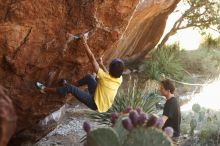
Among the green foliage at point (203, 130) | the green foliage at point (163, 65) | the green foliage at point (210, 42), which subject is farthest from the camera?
the green foliage at point (210, 42)

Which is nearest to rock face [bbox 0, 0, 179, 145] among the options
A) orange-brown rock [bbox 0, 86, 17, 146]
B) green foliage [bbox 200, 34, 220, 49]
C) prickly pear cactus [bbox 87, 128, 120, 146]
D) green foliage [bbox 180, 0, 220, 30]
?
prickly pear cactus [bbox 87, 128, 120, 146]

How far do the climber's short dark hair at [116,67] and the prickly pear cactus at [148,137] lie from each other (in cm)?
309

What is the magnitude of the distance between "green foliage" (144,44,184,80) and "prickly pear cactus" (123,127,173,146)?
13.6 m

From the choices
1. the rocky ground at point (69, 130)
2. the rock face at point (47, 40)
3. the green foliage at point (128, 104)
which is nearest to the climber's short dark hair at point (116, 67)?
the rock face at point (47, 40)

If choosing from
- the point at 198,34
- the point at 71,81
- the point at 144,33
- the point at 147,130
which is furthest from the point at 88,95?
the point at 198,34

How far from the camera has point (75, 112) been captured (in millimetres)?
14625

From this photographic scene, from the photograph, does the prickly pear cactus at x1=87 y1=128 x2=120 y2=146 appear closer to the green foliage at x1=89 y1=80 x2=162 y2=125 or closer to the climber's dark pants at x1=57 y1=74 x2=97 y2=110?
the climber's dark pants at x1=57 y1=74 x2=97 y2=110

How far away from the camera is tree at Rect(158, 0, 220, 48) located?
20.6 m

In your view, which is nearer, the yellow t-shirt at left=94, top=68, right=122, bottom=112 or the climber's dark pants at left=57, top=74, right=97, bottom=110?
the yellow t-shirt at left=94, top=68, right=122, bottom=112

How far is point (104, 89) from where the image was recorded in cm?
859

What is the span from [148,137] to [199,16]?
646 inches

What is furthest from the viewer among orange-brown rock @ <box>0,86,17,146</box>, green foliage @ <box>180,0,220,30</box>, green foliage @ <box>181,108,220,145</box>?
green foliage @ <box>180,0,220,30</box>

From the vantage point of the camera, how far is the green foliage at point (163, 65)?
18.8 metres

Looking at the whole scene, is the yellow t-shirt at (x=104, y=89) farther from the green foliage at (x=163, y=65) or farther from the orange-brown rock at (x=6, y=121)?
the green foliage at (x=163, y=65)
